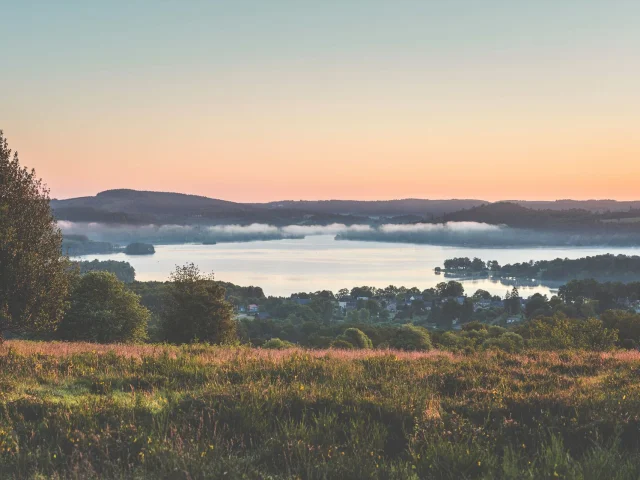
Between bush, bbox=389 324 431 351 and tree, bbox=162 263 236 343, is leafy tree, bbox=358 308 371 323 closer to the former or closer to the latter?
bush, bbox=389 324 431 351

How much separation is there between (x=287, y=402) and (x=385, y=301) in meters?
160

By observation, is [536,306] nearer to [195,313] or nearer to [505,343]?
[505,343]

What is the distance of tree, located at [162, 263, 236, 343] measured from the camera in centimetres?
3241

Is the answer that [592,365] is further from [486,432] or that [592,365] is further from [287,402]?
[287,402]

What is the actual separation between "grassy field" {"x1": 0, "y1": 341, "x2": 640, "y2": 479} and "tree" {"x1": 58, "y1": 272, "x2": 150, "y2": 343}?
23.8 metres

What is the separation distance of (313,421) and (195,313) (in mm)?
26679

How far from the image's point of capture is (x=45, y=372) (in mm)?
9680

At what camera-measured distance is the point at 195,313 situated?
1281 inches

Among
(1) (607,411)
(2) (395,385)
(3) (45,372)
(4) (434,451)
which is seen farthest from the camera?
(3) (45,372)

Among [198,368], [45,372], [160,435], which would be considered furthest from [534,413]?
[45,372]

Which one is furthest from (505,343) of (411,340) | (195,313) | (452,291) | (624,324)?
(452,291)

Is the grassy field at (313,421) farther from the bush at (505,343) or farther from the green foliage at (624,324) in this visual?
the green foliage at (624,324)

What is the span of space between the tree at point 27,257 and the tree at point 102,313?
54.1ft

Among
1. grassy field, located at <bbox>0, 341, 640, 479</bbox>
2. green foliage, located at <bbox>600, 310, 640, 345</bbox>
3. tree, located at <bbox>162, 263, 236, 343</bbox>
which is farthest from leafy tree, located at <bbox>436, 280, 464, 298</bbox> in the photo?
grassy field, located at <bbox>0, 341, 640, 479</bbox>
